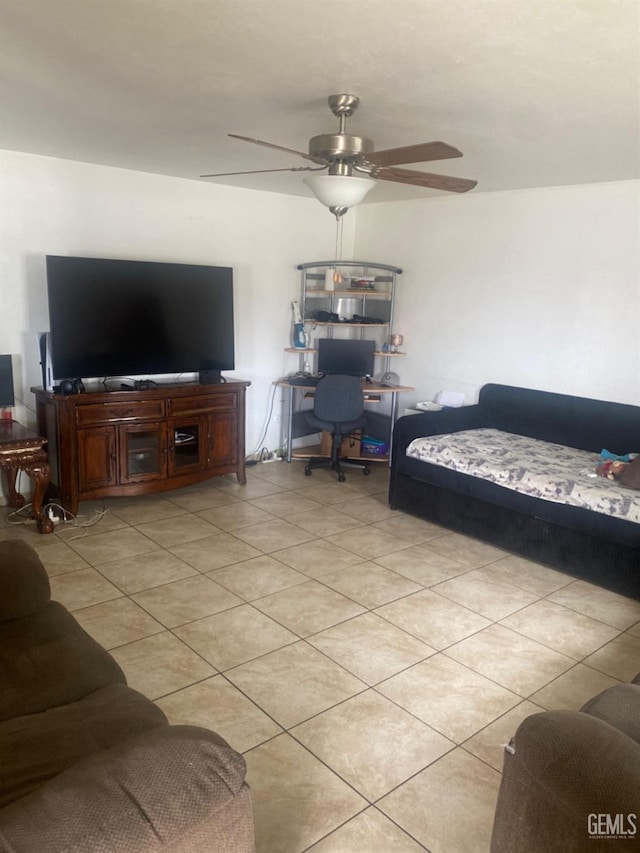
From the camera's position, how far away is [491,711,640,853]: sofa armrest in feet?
3.85

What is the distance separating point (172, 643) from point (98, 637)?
33 cm

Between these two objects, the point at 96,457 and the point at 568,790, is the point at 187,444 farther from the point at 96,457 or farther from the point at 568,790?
the point at 568,790

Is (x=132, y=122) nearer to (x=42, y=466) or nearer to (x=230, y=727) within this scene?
(x=42, y=466)

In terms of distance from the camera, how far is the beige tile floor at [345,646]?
194 centimetres

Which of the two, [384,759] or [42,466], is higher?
[42,466]

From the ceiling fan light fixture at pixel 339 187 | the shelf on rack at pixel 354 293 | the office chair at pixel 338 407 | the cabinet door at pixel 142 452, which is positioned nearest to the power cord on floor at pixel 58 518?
the cabinet door at pixel 142 452

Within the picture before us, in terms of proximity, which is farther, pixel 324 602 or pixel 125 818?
pixel 324 602

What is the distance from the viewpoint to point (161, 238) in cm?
470

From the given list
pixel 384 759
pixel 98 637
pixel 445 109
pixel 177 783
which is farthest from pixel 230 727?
pixel 445 109

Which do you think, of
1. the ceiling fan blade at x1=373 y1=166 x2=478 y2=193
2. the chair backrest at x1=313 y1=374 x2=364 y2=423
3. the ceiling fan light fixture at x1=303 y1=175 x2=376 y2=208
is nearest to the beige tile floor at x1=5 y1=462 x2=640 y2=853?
the chair backrest at x1=313 y1=374 x2=364 y2=423

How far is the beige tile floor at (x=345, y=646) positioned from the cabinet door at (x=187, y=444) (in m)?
0.33

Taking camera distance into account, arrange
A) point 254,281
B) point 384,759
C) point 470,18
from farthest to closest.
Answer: point 254,281 < point 384,759 < point 470,18

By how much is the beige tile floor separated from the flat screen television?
1702 millimetres

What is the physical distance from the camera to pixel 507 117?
111 inches
